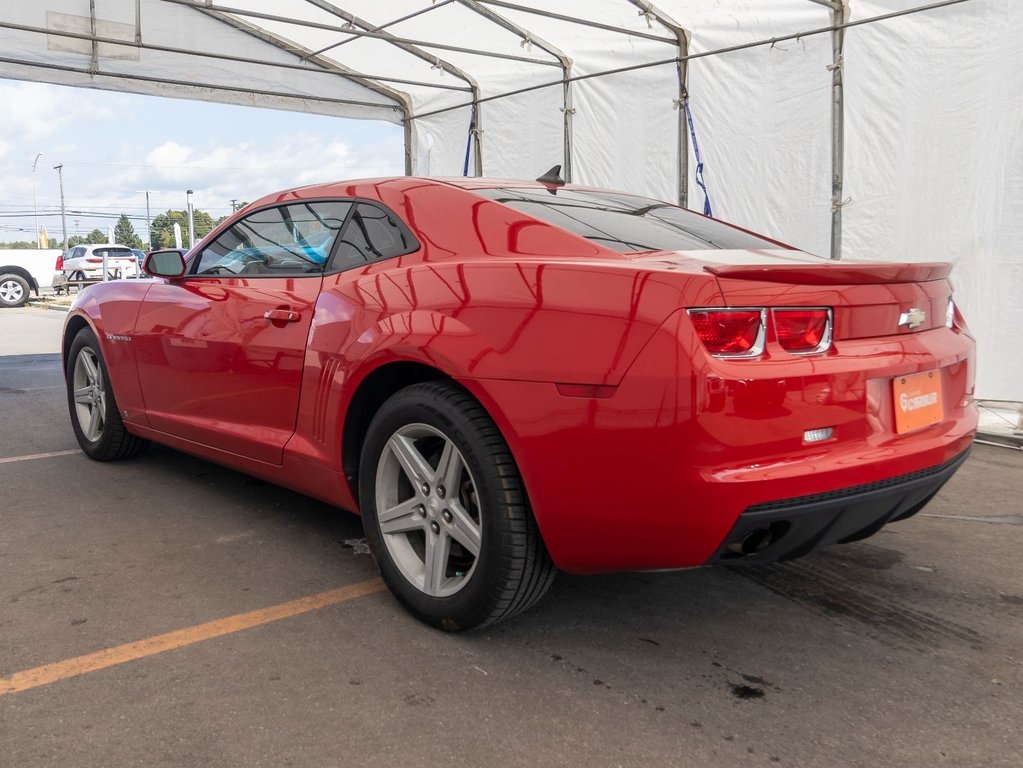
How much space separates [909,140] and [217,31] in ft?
23.3

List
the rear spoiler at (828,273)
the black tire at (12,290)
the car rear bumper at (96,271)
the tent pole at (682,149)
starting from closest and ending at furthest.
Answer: the rear spoiler at (828,273)
the tent pole at (682,149)
the black tire at (12,290)
the car rear bumper at (96,271)

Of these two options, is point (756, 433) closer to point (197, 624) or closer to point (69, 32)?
point (197, 624)

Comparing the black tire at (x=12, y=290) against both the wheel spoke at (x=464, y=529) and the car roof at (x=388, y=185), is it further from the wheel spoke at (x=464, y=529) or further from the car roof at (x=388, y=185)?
the wheel spoke at (x=464, y=529)

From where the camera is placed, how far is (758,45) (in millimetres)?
7715

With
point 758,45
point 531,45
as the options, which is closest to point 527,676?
point 758,45

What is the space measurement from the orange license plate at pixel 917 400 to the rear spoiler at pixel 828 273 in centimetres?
28

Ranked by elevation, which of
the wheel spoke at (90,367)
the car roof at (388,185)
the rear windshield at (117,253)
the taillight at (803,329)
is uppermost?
the rear windshield at (117,253)

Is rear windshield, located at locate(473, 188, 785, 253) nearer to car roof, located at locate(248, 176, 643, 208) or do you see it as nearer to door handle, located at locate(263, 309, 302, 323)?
car roof, located at locate(248, 176, 643, 208)

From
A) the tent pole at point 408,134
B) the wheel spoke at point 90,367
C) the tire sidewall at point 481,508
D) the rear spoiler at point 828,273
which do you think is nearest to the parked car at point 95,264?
the tent pole at point 408,134

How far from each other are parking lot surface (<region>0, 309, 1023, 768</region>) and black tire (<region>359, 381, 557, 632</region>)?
0.14m

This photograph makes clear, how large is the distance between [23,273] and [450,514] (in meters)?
25.0

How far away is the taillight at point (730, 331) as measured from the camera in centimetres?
220

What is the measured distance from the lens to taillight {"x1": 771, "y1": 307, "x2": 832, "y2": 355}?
2285 mm

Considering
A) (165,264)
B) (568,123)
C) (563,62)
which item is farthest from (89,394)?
(563,62)
